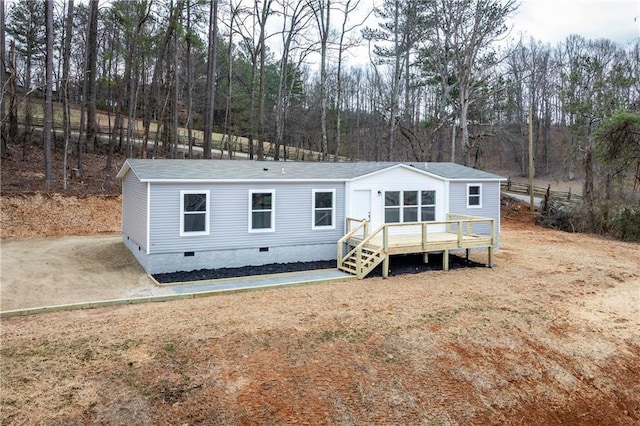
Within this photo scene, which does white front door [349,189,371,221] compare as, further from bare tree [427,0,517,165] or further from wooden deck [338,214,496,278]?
bare tree [427,0,517,165]

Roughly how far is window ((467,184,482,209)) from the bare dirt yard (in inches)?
219

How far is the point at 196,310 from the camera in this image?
8.29m

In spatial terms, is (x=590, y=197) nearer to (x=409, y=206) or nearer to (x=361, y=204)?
(x=409, y=206)

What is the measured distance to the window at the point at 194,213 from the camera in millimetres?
11516

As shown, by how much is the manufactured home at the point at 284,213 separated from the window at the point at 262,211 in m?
0.03

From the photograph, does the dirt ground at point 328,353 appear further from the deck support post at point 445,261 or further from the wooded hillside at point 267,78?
the wooded hillside at point 267,78

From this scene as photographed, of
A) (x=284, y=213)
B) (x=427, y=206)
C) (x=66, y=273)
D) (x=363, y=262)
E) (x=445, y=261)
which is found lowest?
(x=66, y=273)

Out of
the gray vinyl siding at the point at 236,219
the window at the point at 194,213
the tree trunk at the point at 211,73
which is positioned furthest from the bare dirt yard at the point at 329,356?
the tree trunk at the point at 211,73

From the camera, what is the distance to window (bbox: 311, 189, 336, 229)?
43.9 ft

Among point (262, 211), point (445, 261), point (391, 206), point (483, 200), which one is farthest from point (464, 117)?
point (262, 211)

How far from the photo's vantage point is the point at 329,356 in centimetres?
657

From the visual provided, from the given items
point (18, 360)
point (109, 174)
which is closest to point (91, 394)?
point (18, 360)

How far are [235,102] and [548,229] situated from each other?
24.5 meters

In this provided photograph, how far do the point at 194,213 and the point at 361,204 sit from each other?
539cm
